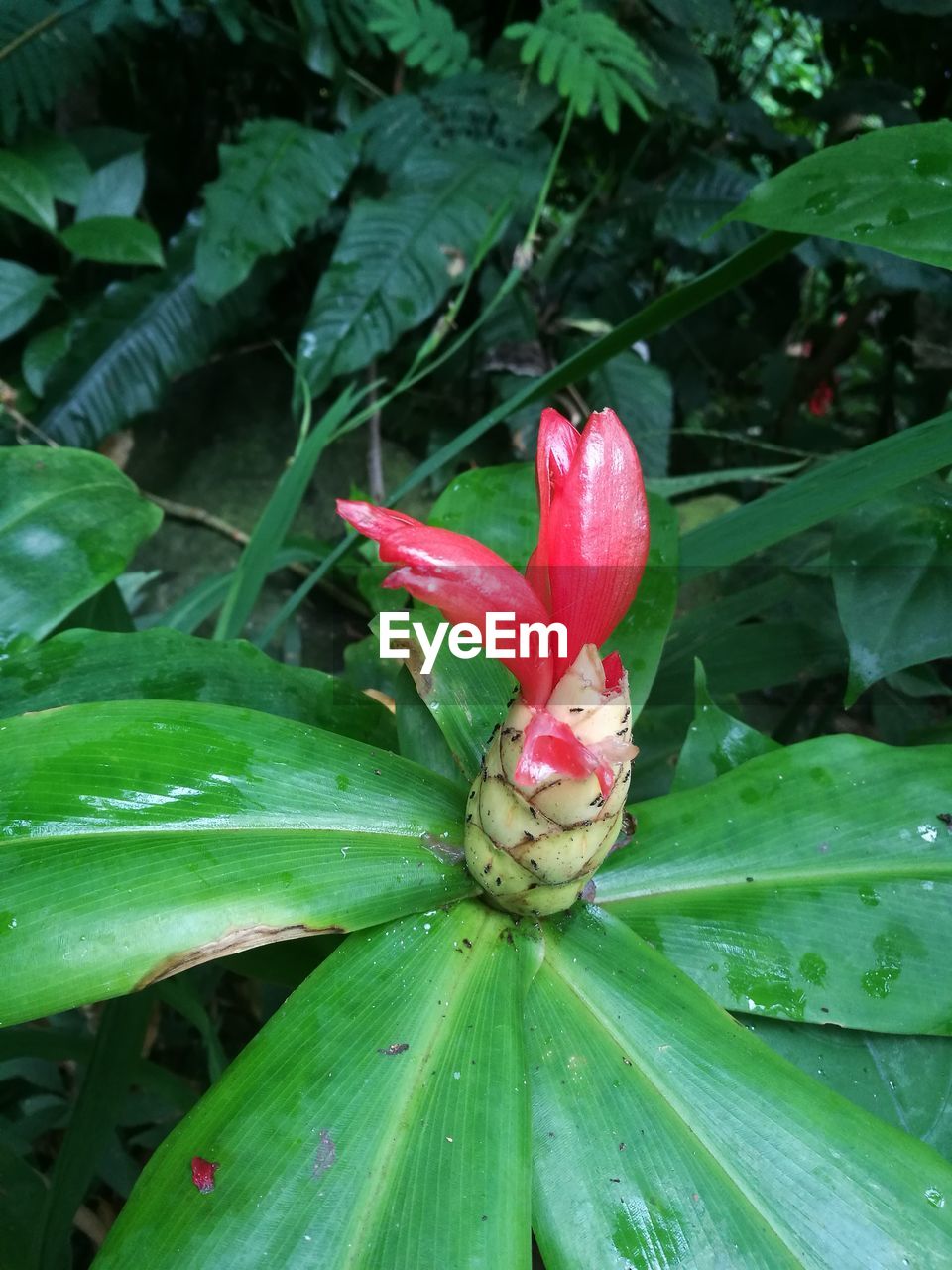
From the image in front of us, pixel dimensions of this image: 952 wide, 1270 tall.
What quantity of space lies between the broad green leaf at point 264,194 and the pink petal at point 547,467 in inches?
48.0

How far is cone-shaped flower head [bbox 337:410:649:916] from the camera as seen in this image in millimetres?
459

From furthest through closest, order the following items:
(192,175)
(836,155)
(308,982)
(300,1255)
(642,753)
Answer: (192,175)
(642,753)
(836,155)
(308,982)
(300,1255)

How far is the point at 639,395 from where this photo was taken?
5.62ft

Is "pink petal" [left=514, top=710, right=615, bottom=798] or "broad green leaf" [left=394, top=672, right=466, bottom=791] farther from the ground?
"pink petal" [left=514, top=710, right=615, bottom=798]

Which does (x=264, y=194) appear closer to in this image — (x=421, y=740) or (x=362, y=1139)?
(x=421, y=740)

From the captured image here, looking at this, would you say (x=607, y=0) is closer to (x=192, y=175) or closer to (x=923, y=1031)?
(x=192, y=175)

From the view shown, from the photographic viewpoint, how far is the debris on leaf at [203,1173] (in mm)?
417

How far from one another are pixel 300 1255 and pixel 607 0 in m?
2.04

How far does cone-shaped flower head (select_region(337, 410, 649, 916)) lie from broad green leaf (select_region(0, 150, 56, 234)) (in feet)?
4.77

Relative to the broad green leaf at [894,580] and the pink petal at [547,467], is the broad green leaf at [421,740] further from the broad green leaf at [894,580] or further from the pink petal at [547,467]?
the broad green leaf at [894,580]

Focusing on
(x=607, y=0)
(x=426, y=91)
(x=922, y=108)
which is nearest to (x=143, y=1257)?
(x=426, y=91)

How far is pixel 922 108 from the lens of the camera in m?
1.83

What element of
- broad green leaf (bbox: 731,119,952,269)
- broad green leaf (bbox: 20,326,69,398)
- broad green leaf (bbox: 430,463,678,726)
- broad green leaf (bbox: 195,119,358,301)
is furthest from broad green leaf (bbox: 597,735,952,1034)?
broad green leaf (bbox: 20,326,69,398)

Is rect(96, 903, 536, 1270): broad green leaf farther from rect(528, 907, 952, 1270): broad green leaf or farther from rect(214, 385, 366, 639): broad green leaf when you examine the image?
rect(214, 385, 366, 639): broad green leaf
